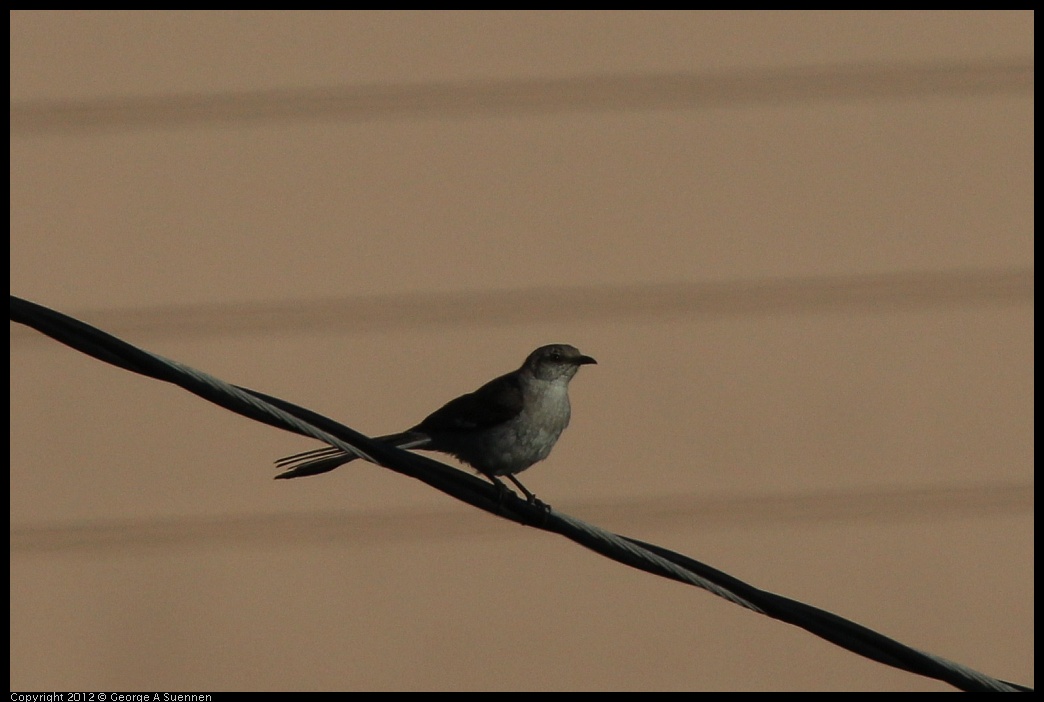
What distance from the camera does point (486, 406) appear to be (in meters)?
4.75

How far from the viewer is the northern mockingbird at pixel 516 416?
4695 mm

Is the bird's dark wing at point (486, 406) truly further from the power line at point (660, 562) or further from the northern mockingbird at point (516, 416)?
the power line at point (660, 562)

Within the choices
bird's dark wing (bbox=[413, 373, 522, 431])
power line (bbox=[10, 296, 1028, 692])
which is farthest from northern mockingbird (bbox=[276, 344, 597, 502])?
power line (bbox=[10, 296, 1028, 692])

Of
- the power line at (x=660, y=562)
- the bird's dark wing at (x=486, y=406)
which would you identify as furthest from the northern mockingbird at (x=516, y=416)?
the power line at (x=660, y=562)

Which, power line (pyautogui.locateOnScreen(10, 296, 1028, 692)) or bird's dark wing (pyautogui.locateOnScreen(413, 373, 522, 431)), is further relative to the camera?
bird's dark wing (pyautogui.locateOnScreen(413, 373, 522, 431))

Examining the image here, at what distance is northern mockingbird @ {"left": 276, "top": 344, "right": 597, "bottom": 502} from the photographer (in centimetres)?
470

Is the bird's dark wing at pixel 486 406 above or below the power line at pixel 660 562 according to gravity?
above

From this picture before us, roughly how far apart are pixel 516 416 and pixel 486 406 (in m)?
0.12

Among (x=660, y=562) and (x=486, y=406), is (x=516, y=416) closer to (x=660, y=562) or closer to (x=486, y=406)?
(x=486, y=406)

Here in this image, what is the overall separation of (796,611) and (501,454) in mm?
1727

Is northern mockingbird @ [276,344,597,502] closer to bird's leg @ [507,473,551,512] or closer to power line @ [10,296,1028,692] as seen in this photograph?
A: bird's leg @ [507,473,551,512]

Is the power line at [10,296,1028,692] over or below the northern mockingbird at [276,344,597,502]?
below

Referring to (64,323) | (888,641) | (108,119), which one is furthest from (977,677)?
(108,119)

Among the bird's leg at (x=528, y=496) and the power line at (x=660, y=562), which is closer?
the power line at (x=660, y=562)
